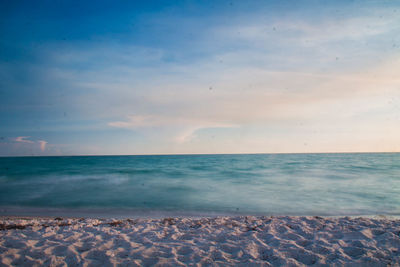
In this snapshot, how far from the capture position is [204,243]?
4047 millimetres

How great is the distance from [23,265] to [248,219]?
4555 mm

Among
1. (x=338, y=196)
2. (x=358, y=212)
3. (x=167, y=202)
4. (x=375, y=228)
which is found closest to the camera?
(x=375, y=228)

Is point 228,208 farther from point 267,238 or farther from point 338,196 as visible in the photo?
point 338,196

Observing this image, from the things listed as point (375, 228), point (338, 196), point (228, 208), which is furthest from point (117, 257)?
point (338, 196)

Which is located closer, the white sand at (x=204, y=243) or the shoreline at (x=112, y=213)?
the white sand at (x=204, y=243)

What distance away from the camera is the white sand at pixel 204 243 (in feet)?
11.1

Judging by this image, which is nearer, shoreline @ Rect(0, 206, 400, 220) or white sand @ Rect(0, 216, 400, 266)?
white sand @ Rect(0, 216, 400, 266)

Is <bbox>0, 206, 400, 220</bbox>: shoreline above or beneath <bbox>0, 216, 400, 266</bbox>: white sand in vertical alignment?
beneath

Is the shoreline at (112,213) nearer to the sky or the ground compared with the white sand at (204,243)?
nearer to the ground

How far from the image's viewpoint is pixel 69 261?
3.37 meters

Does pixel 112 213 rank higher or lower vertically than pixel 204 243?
lower

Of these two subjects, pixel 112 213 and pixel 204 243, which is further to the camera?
pixel 112 213

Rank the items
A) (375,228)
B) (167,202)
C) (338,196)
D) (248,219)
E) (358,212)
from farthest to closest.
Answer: (338,196) → (167,202) → (358,212) → (248,219) → (375,228)

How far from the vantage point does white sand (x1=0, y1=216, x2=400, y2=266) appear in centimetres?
337
